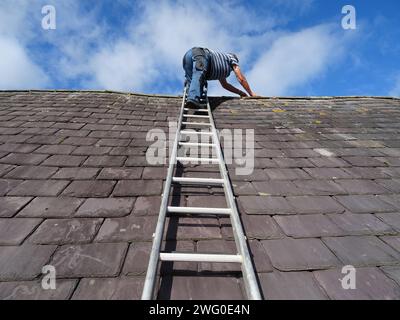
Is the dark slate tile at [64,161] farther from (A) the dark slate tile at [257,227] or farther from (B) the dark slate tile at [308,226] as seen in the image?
(B) the dark slate tile at [308,226]

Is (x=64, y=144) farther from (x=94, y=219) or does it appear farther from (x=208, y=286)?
(x=208, y=286)

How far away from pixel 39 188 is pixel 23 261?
810mm

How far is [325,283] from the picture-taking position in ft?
4.25

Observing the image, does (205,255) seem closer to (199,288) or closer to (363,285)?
(199,288)

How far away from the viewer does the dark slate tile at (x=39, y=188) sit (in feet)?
6.26

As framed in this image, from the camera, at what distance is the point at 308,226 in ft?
5.61

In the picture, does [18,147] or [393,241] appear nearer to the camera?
Result: [393,241]

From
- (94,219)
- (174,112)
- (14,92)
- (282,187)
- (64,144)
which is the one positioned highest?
(14,92)

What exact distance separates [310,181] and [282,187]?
A: 0.33m

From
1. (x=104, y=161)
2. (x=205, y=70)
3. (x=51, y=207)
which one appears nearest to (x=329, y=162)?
(x=104, y=161)

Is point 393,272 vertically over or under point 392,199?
under

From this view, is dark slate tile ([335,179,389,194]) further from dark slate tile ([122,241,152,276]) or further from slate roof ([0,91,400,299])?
dark slate tile ([122,241,152,276])

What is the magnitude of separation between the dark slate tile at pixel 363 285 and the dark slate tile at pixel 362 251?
69mm

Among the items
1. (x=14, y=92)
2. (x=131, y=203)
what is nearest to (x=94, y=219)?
(x=131, y=203)
